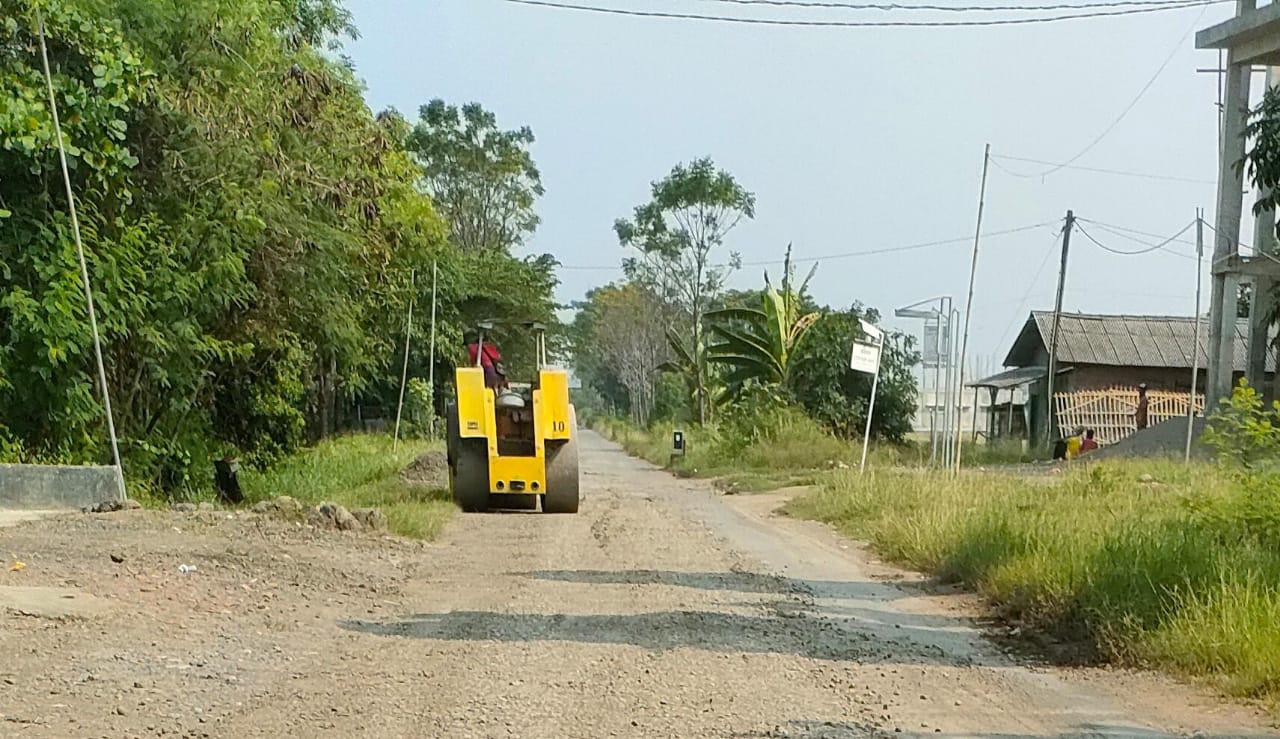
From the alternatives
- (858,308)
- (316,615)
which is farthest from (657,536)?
(858,308)

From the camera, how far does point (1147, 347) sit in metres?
41.2

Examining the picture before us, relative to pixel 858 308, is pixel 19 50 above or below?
above

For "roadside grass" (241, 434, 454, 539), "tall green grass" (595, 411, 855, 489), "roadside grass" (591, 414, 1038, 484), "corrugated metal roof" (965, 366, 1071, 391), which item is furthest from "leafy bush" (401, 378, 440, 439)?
"corrugated metal roof" (965, 366, 1071, 391)

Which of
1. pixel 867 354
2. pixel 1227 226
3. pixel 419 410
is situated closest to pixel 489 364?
pixel 867 354

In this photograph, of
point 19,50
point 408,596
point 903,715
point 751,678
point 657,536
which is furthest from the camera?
point 19,50

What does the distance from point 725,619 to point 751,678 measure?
1891mm

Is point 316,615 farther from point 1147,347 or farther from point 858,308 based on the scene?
point 1147,347

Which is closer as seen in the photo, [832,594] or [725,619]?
[725,619]

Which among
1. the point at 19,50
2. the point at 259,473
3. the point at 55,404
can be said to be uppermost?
the point at 19,50

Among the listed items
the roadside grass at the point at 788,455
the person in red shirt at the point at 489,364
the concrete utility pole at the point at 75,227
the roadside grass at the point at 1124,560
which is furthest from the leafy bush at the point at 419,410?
the roadside grass at the point at 1124,560

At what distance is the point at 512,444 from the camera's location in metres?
17.8

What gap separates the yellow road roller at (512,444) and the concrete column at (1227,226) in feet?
50.3

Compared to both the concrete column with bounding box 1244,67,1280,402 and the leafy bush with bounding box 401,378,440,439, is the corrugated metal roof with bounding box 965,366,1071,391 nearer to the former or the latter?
the concrete column with bounding box 1244,67,1280,402

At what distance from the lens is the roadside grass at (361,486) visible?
1473 centimetres
